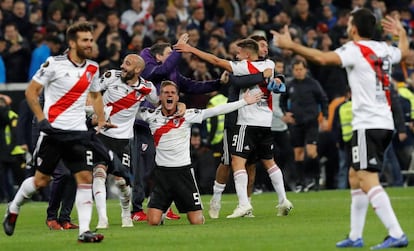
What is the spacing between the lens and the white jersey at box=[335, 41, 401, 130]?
13.0m

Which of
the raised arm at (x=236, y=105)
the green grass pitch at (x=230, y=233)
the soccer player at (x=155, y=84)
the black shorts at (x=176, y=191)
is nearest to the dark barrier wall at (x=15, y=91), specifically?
the green grass pitch at (x=230, y=233)

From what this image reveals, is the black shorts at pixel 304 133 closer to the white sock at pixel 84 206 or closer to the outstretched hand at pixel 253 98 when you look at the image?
the outstretched hand at pixel 253 98

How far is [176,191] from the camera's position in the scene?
54.7 ft

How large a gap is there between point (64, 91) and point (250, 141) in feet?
14.1

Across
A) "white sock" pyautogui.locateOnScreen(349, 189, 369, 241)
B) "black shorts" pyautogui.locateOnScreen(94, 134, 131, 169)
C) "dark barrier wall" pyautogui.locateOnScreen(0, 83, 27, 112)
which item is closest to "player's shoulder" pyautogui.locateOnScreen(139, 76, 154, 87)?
"black shorts" pyautogui.locateOnScreen(94, 134, 131, 169)

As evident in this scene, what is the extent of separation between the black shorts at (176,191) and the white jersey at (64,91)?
2.64 m

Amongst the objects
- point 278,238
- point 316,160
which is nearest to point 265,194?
point 316,160

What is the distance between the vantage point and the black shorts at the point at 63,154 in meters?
14.1

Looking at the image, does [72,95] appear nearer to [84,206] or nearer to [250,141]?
[84,206]

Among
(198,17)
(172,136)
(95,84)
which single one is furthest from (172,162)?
(198,17)

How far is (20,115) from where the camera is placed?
24094 millimetres

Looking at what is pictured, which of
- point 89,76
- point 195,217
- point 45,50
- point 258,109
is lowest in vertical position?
point 195,217

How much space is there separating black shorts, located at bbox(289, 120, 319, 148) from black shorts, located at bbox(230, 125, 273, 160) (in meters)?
7.26

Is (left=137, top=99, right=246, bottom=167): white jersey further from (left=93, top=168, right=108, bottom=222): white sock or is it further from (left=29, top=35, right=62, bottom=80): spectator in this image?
(left=29, top=35, right=62, bottom=80): spectator
